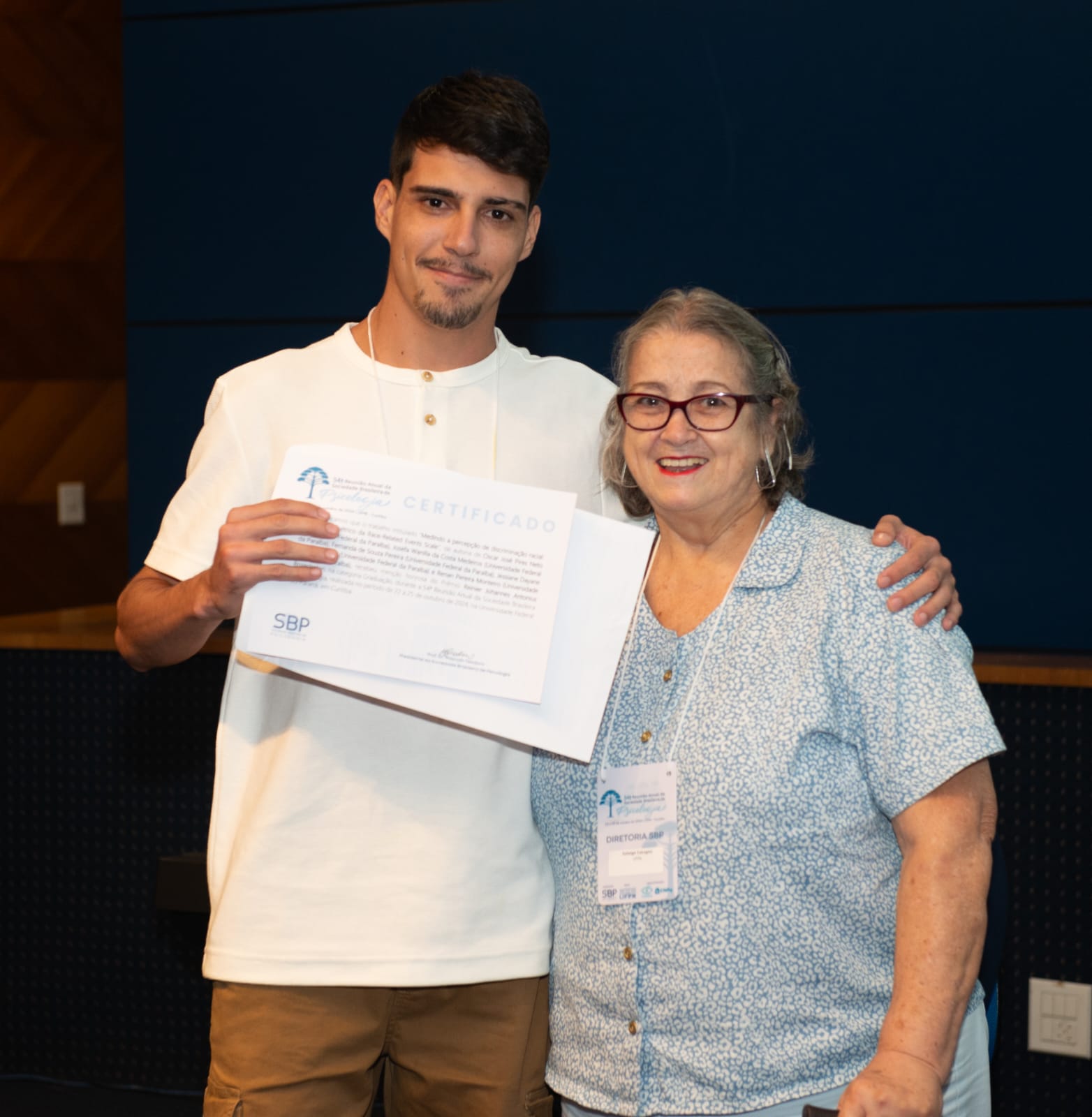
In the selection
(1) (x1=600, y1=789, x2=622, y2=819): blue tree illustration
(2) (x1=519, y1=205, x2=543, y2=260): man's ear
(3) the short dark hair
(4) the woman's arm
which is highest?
(3) the short dark hair

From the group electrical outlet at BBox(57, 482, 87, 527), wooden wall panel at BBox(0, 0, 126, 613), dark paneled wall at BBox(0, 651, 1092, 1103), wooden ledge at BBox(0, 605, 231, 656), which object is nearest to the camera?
wooden ledge at BBox(0, 605, 231, 656)

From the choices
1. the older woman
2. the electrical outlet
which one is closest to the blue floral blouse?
the older woman

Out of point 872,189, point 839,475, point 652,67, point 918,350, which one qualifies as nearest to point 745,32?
point 652,67

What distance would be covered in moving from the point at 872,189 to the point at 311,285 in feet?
4.36

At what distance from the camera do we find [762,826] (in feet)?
5.13

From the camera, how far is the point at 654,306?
1.74 m

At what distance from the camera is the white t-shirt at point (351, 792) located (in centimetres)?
Answer: 175

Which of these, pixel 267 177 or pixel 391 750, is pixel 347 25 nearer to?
pixel 267 177

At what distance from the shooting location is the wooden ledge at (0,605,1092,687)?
100.0 inches

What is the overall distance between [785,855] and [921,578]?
14.9 inches

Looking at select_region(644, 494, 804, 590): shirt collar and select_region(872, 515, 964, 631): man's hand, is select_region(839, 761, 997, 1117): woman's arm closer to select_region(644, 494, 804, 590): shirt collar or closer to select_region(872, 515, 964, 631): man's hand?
select_region(872, 515, 964, 631): man's hand

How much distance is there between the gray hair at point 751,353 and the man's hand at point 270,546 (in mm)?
465

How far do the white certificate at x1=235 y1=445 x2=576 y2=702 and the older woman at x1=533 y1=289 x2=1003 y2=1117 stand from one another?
174 millimetres

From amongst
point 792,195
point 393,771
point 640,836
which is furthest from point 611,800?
point 792,195
